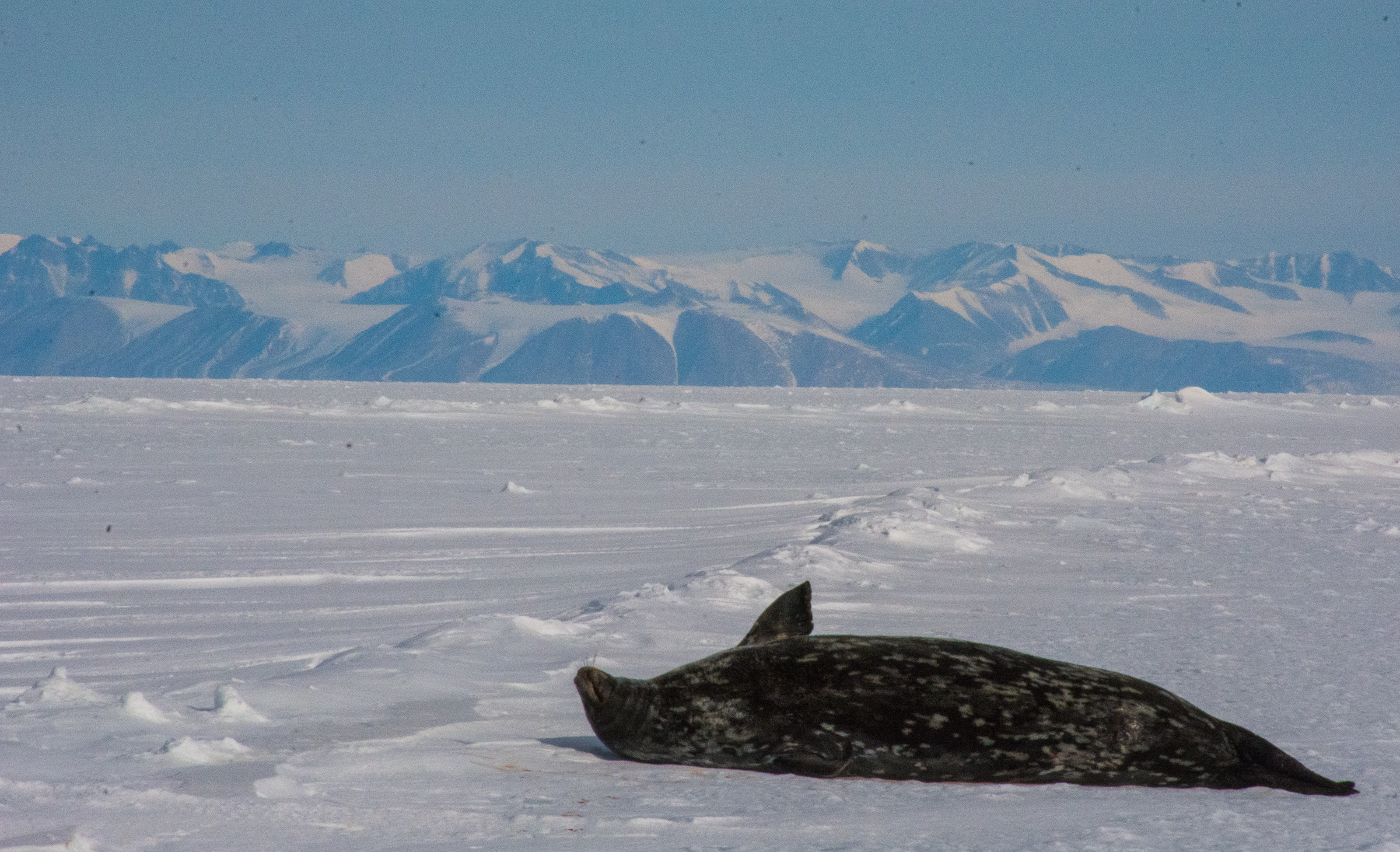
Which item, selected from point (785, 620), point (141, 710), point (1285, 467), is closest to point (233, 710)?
point (141, 710)

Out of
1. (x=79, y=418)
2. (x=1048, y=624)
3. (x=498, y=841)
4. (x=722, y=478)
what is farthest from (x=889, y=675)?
(x=79, y=418)

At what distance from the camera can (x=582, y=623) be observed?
6.55 meters

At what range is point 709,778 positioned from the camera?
361cm

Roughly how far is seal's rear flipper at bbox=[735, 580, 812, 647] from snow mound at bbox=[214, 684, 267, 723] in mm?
1788

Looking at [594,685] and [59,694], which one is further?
[59,694]

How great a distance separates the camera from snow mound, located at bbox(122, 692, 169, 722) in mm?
4145

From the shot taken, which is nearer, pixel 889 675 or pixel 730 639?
pixel 889 675

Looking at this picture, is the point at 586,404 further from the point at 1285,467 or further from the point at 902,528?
the point at 902,528

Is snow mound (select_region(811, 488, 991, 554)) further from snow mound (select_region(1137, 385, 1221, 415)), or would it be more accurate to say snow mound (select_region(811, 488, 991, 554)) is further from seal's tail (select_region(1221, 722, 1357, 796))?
snow mound (select_region(1137, 385, 1221, 415))

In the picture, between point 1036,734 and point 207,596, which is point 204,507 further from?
point 1036,734

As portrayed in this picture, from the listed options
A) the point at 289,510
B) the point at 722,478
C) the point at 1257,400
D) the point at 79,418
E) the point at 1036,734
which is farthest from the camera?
the point at 1257,400

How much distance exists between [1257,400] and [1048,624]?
60.1 m

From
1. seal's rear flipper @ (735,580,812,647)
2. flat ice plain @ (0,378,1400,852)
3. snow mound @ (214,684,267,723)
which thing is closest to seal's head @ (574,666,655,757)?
flat ice plain @ (0,378,1400,852)

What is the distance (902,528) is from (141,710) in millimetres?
7111
